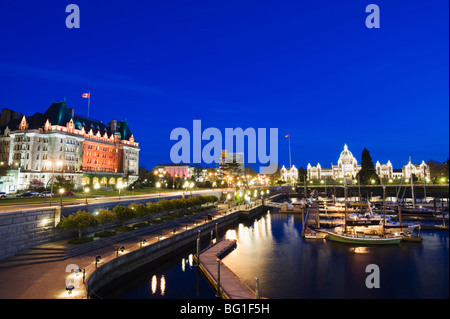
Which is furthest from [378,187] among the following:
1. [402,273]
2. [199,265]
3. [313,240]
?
[199,265]

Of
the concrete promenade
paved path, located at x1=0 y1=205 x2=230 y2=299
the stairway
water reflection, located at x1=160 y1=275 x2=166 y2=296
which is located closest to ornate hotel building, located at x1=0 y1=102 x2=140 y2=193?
the stairway

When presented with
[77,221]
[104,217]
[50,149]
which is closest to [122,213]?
[104,217]

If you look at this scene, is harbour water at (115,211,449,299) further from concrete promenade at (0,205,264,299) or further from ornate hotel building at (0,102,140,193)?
ornate hotel building at (0,102,140,193)

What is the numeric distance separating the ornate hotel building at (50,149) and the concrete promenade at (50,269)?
48701 millimetres

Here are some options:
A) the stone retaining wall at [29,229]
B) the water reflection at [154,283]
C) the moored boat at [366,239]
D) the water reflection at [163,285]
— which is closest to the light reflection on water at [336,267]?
the moored boat at [366,239]

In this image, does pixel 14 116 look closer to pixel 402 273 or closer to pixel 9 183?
pixel 9 183

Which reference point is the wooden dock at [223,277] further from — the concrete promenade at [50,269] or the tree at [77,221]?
the tree at [77,221]

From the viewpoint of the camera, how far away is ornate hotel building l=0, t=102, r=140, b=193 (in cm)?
7917

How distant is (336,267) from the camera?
33750 millimetres

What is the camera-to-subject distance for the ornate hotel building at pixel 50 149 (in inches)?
3117

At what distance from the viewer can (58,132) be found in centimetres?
8294

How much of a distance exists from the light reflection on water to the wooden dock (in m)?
2.52
